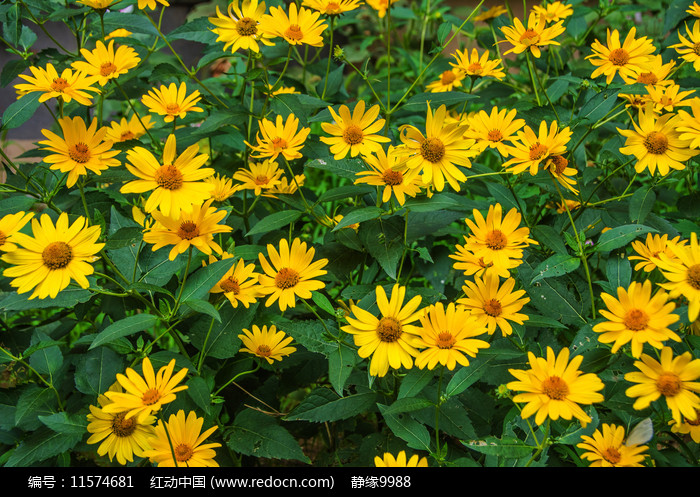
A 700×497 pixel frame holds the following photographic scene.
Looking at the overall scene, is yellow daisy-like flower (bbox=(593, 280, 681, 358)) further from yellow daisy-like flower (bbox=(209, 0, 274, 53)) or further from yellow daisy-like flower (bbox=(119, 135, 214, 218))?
yellow daisy-like flower (bbox=(209, 0, 274, 53))

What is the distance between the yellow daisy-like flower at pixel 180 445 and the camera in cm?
108

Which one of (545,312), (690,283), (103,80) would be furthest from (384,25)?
(690,283)

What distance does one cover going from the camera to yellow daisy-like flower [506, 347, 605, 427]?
96 centimetres

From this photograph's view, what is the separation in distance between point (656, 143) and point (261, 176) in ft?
2.91

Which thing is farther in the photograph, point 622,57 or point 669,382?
point 622,57

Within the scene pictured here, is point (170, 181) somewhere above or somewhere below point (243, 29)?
below

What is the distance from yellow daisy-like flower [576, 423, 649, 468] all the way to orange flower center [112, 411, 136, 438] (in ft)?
2.66

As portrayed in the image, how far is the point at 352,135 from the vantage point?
136cm

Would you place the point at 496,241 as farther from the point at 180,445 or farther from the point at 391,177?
the point at 180,445

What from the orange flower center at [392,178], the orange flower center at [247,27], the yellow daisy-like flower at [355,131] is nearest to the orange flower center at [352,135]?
the yellow daisy-like flower at [355,131]

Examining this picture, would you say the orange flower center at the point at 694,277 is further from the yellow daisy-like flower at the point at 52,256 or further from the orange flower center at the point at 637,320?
the yellow daisy-like flower at the point at 52,256

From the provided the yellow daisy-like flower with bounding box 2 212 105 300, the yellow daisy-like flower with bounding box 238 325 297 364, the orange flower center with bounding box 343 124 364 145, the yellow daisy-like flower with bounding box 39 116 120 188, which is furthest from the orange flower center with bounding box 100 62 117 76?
the yellow daisy-like flower with bounding box 238 325 297 364

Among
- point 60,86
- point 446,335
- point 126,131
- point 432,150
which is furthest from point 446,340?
point 126,131
